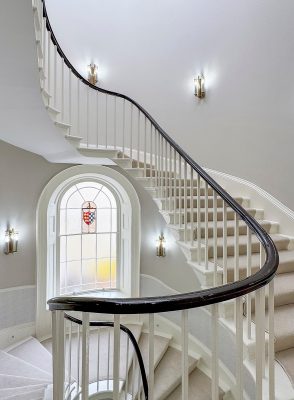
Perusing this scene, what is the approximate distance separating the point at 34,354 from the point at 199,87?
16.3 ft

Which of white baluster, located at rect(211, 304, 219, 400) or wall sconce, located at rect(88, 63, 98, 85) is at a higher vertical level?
wall sconce, located at rect(88, 63, 98, 85)

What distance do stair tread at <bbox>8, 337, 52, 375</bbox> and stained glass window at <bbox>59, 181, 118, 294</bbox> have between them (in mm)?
973

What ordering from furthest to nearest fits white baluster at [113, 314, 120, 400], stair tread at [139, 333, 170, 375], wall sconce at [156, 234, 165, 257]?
1. wall sconce at [156, 234, 165, 257]
2. stair tread at [139, 333, 170, 375]
3. white baluster at [113, 314, 120, 400]

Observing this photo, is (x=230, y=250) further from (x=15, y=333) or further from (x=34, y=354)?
(x=15, y=333)

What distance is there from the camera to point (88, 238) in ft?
17.3

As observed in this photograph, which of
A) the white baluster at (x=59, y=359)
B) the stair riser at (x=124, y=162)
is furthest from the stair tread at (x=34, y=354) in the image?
the white baluster at (x=59, y=359)

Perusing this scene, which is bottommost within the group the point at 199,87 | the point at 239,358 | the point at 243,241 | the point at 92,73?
the point at 239,358

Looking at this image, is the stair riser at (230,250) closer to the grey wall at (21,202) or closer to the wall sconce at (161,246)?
the wall sconce at (161,246)

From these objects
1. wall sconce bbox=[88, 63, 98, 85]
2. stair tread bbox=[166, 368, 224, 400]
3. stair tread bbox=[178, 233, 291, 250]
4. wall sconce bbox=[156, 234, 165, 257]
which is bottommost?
stair tread bbox=[166, 368, 224, 400]

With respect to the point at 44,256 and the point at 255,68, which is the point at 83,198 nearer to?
the point at 44,256

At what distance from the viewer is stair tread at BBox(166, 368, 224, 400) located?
3.38 m

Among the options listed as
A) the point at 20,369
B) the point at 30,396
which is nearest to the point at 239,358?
the point at 30,396

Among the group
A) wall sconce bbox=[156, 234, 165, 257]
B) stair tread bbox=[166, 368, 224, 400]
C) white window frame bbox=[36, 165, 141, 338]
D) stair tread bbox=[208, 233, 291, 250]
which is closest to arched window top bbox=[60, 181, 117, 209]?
white window frame bbox=[36, 165, 141, 338]

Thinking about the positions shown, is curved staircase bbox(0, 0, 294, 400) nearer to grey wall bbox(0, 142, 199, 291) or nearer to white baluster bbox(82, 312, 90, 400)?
white baluster bbox(82, 312, 90, 400)
